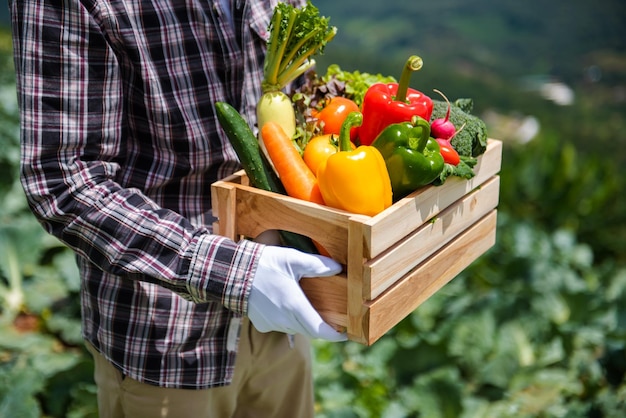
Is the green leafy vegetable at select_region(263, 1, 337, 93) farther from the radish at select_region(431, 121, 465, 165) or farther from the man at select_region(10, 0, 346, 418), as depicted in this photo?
the radish at select_region(431, 121, 465, 165)

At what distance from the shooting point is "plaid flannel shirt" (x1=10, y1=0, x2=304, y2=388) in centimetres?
164

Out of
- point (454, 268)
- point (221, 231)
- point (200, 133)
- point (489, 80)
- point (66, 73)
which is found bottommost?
point (489, 80)

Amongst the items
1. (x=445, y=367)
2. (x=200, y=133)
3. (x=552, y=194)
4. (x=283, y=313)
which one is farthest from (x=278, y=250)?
(x=552, y=194)

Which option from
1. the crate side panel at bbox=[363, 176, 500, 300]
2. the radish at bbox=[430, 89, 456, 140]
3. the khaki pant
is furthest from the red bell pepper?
the khaki pant

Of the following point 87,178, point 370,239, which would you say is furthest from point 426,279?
point 87,178

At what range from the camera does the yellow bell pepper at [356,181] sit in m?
1.58

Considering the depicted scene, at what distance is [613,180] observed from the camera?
505 cm

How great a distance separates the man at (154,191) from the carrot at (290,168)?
0.15 meters

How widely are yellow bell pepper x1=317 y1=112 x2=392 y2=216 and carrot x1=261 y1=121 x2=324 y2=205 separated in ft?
0.16

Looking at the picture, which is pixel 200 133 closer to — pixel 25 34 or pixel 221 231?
pixel 221 231

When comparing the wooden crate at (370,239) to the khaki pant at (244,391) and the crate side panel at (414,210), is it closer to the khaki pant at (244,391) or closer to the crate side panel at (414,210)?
the crate side panel at (414,210)

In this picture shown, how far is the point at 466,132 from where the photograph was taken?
1.88 meters

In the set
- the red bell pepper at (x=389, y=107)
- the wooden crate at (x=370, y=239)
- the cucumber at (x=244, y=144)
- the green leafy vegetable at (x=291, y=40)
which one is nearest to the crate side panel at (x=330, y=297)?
the wooden crate at (x=370, y=239)

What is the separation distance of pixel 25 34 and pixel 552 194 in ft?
13.3
